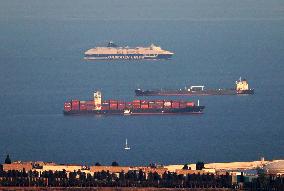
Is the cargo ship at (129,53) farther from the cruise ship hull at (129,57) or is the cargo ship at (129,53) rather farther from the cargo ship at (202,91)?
the cargo ship at (202,91)

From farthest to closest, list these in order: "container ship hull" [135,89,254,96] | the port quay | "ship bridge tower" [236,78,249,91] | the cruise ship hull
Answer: the cruise ship hull → "ship bridge tower" [236,78,249,91] → "container ship hull" [135,89,254,96] → the port quay

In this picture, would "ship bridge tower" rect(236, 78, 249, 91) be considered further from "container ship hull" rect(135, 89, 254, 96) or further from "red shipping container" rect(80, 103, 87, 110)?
"red shipping container" rect(80, 103, 87, 110)

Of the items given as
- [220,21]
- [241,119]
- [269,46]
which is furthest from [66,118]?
[220,21]

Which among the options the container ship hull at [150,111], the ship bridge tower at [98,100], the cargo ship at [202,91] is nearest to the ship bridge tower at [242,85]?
the cargo ship at [202,91]

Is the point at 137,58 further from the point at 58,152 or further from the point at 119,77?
the point at 58,152

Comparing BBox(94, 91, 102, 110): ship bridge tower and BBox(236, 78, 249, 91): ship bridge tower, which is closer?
BBox(94, 91, 102, 110): ship bridge tower

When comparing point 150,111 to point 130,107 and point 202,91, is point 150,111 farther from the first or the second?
point 202,91

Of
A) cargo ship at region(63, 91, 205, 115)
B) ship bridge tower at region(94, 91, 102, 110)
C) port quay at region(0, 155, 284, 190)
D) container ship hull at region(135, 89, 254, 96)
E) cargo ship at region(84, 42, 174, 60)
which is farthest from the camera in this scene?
cargo ship at region(84, 42, 174, 60)

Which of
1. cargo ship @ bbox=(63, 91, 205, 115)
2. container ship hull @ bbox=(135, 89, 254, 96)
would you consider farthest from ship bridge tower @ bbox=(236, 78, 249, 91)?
cargo ship @ bbox=(63, 91, 205, 115)

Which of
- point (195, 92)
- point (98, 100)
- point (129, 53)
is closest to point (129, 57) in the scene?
point (129, 53)
